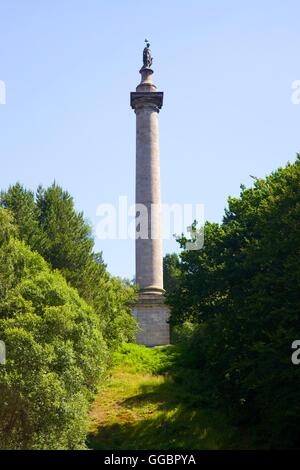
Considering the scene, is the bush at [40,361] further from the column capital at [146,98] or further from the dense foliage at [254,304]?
the column capital at [146,98]

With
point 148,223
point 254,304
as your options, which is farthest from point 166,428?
point 148,223

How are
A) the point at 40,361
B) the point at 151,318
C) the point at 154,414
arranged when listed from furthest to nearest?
the point at 151,318, the point at 154,414, the point at 40,361

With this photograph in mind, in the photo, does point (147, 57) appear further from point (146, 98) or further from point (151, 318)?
point (151, 318)

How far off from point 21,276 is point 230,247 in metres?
10.4

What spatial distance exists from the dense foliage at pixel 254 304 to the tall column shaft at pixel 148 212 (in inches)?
443

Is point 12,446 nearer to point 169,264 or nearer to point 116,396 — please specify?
point 116,396

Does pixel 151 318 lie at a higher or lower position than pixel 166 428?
higher

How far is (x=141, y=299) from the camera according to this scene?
133 feet

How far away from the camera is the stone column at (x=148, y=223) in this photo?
4069cm

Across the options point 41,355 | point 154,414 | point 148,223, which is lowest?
point 154,414

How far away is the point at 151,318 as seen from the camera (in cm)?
4078

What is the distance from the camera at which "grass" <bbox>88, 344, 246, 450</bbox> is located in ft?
75.0

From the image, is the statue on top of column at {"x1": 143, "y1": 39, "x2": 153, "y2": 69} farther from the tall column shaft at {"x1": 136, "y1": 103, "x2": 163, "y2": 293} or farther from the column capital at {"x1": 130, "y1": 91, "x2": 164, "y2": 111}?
the tall column shaft at {"x1": 136, "y1": 103, "x2": 163, "y2": 293}

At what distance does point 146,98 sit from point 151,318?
59.3 feet
